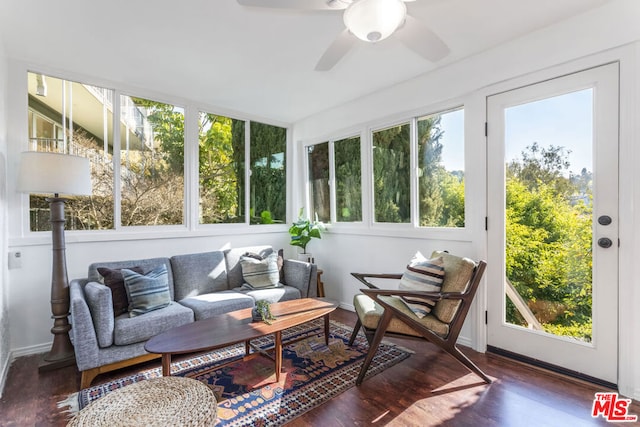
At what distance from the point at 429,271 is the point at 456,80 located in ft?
5.90

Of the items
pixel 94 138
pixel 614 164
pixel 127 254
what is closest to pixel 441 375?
pixel 614 164

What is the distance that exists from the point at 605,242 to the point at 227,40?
3103mm

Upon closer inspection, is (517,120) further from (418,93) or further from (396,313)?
(396,313)

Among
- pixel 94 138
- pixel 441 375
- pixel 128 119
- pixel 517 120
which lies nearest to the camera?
pixel 441 375

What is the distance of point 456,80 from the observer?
294 centimetres

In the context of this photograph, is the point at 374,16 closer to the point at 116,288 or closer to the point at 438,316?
the point at 438,316

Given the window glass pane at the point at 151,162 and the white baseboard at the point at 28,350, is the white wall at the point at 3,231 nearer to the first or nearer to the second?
the white baseboard at the point at 28,350

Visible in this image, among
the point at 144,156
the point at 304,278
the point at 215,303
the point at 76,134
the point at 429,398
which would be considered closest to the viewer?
the point at 429,398

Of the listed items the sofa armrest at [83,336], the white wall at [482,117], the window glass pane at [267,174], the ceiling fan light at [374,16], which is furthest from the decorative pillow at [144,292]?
the ceiling fan light at [374,16]

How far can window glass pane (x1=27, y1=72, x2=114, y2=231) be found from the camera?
2883 millimetres

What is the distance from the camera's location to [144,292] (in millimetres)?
2607

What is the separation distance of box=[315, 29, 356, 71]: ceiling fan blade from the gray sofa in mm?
2183

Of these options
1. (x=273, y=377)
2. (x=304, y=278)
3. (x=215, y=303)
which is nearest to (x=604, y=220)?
(x=273, y=377)

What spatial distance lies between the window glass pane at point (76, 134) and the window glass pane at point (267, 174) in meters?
1.69
